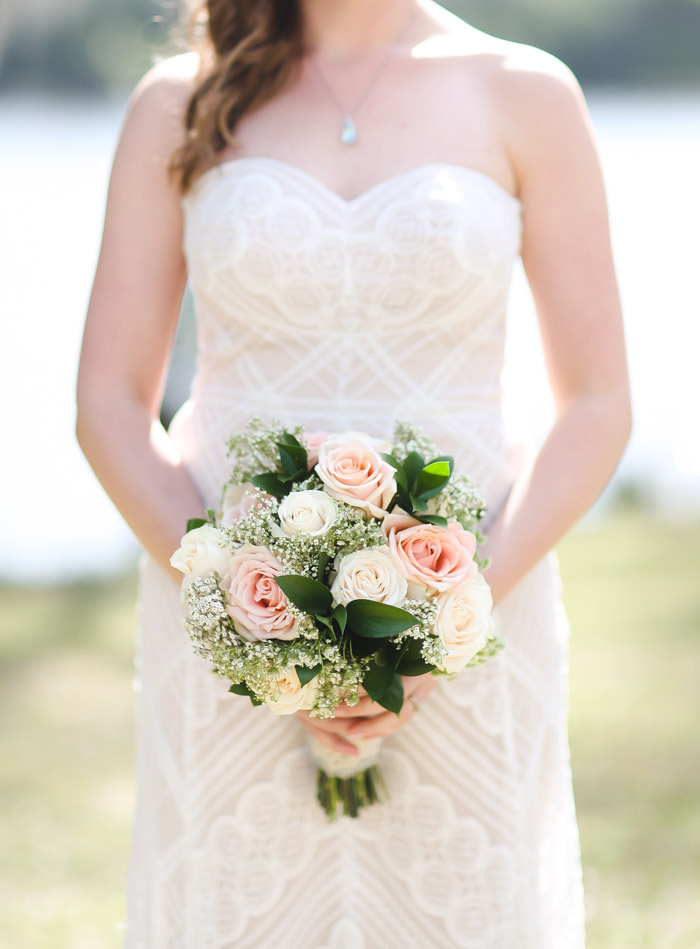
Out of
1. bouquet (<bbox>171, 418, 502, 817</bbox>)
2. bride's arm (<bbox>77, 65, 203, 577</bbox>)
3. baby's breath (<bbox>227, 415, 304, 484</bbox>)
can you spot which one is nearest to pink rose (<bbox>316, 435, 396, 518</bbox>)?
bouquet (<bbox>171, 418, 502, 817</bbox>)

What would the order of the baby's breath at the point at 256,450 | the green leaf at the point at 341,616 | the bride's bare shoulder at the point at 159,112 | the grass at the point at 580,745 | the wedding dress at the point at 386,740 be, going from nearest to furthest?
the green leaf at the point at 341,616, the baby's breath at the point at 256,450, the wedding dress at the point at 386,740, the bride's bare shoulder at the point at 159,112, the grass at the point at 580,745

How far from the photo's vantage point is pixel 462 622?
172 centimetres

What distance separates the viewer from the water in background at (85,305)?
791cm

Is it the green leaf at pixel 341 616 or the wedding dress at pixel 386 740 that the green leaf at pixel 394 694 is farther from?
the wedding dress at pixel 386 740

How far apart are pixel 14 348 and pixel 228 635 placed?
10174mm

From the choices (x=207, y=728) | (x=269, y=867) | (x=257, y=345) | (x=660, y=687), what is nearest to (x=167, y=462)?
(x=257, y=345)

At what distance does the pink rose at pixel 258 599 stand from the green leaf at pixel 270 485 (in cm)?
12

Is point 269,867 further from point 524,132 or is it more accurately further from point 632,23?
point 632,23

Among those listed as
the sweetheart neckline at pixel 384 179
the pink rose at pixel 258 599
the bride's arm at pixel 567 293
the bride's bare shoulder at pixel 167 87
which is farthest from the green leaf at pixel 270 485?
the bride's bare shoulder at pixel 167 87

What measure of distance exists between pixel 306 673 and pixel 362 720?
1.09 feet

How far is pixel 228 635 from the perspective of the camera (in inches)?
67.7

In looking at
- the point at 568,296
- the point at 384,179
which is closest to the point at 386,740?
the point at 568,296

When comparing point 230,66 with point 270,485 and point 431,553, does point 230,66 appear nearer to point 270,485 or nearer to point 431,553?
point 270,485

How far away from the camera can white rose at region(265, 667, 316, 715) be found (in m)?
1.72
